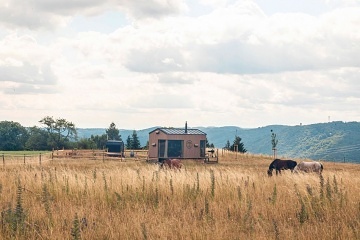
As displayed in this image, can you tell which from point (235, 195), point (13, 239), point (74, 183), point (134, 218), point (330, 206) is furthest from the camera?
point (74, 183)

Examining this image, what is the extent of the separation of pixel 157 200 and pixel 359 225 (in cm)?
488

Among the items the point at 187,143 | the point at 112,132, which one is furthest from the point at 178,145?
the point at 112,132

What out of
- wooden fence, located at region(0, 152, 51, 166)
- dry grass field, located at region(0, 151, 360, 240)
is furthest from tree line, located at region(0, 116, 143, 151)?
dry grass field, located at region(0, 151, 360, 240)

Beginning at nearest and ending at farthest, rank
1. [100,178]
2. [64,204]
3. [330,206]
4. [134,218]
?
[134,218] < [330,206] < [64,204] < [100,178]

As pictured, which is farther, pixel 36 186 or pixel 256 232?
pixel 36 186

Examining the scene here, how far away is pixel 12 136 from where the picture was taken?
116 meters

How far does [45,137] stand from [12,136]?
13.6 m

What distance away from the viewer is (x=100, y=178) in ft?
45.8

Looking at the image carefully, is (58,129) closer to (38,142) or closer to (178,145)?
(38,142)

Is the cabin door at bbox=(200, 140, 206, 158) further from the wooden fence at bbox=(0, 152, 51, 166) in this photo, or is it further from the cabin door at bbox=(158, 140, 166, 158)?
the wooden fence at bbox=(0, 152, 51, 166)

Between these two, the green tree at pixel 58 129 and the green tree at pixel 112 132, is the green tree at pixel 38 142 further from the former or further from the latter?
the green tree at pixel 112 132

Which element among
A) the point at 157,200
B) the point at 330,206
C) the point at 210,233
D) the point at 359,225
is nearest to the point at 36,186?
the point at 157,200

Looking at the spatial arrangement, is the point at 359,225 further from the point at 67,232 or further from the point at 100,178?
the point at 100,178

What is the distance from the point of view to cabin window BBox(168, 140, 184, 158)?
5419 cm
